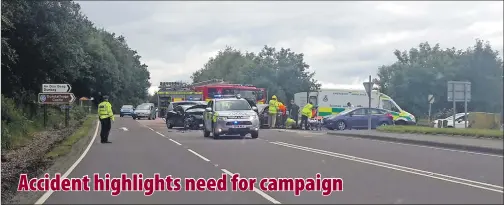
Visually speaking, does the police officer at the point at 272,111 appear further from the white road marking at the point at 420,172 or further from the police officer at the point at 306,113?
the white road marking at the point at 420,172

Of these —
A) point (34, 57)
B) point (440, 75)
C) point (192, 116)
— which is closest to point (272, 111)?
point (192, 116)

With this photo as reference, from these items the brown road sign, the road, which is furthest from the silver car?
the brown road sign

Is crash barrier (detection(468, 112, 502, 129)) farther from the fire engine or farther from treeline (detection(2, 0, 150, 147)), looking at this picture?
the fire engine

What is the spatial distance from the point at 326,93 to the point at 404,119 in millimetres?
10996

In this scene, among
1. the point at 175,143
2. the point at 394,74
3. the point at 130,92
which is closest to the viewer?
the point at 394,74

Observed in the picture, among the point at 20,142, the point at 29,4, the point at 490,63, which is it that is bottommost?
the point at 20,142

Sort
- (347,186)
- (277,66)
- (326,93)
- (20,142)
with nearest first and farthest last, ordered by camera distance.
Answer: (347,186), (20,142), (326,93), (277,66)

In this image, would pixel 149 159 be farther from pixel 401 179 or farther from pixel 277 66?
pixel 277 66

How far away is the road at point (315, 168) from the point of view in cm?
1012

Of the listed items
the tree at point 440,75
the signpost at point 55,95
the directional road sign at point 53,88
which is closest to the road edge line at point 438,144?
the tree at point 440,75

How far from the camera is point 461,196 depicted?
31.8 ft

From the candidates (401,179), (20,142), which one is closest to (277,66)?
(20,142)

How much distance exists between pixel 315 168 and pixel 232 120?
11.1 meters
